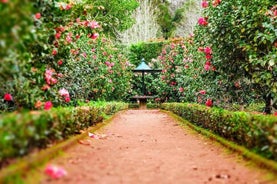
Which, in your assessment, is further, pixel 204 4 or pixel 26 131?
pixel 204 4

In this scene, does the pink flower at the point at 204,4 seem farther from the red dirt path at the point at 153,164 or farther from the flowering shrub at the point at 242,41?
the red dirt path at the point at 153,164

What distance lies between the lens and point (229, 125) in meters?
7.33

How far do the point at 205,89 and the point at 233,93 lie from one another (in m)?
1.14

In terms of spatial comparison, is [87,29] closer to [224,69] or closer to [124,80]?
[224,69]

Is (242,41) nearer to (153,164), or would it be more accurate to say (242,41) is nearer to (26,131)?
(153,164)

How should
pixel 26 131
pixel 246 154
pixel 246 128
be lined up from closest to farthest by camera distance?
pixel 26 131
pixel 246 154
pixel 246 128

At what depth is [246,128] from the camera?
6152 millimetres

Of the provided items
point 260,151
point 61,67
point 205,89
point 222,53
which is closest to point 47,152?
point 260,151

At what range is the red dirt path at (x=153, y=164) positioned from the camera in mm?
4316

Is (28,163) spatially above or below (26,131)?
below

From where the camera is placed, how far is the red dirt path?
4.32 meters

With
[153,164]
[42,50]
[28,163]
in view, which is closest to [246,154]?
[153,164]

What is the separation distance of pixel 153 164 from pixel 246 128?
1.61 metres

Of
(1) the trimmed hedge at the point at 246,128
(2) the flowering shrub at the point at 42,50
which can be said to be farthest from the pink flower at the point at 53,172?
(1) the trimmed hedge at the point at 246,128
